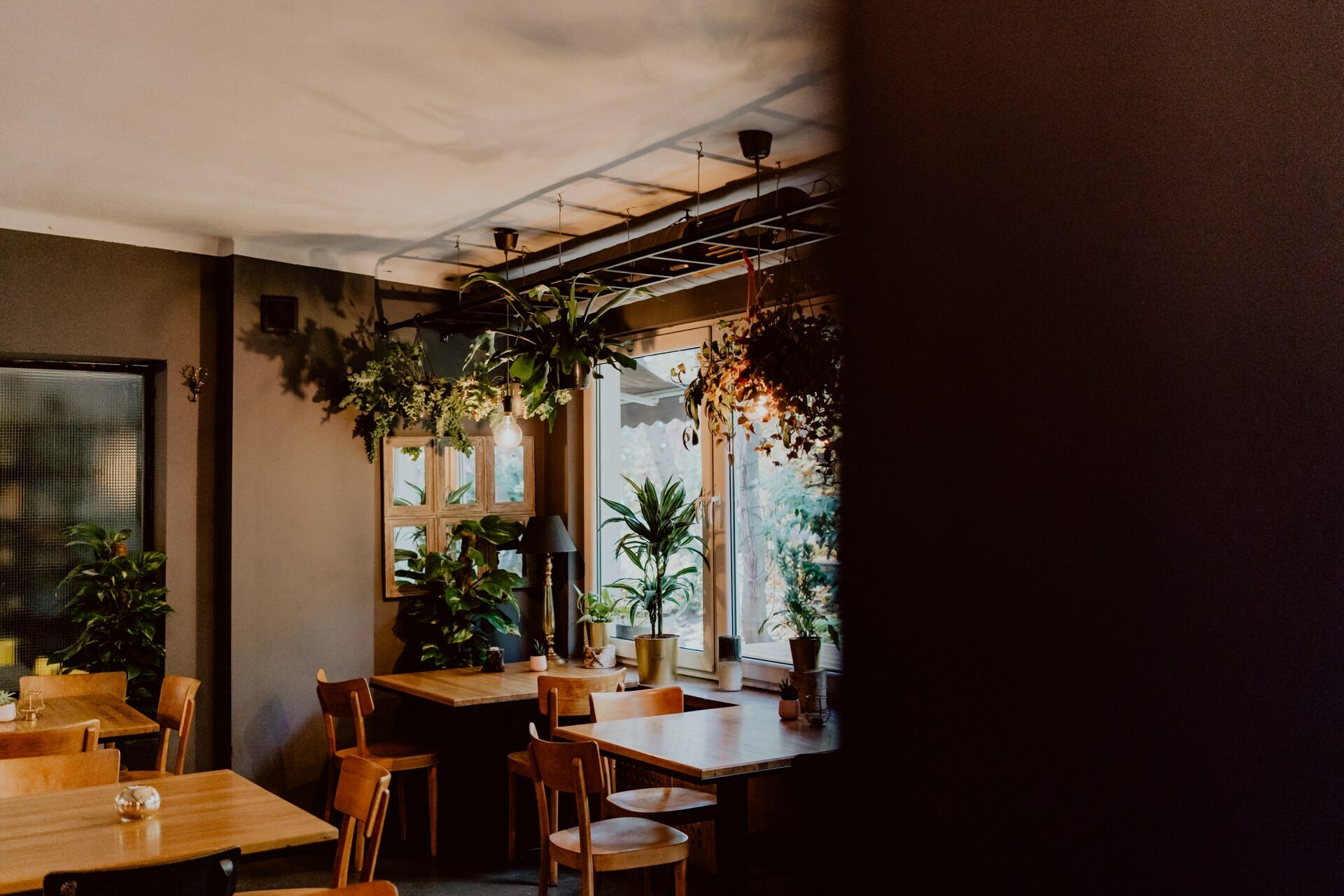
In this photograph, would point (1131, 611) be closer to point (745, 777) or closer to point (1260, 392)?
point (1260, 392)

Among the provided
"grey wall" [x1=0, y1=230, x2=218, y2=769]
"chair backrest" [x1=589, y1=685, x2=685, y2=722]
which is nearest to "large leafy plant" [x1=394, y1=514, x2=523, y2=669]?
"grey wall" [x1=0, y1=230, x2=218, y2=769]

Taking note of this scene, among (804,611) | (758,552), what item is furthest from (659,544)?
(804,611)

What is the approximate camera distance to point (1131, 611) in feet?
1.50

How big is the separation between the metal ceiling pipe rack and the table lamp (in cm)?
119

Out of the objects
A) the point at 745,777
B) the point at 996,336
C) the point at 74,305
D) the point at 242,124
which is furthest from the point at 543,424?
the point at 996,336

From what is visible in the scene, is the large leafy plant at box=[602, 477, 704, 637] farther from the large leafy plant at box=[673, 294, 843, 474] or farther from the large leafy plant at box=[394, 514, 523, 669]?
the large leafy plant at box=[673, 294, 843, 474]

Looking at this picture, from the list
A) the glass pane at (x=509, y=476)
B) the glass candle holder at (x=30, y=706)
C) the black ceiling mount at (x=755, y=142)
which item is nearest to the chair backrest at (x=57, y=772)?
the glass candle holder at (x=30, y=706)

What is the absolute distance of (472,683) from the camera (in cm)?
508

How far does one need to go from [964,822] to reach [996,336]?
0.72 ft

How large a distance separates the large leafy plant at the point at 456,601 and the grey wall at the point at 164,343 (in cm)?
107

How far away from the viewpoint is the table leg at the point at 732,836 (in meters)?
3.45

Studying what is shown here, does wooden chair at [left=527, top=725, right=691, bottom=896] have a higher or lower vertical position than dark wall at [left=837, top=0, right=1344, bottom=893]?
lower

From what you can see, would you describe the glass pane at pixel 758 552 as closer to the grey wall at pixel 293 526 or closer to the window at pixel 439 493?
the window at pixel 439 493

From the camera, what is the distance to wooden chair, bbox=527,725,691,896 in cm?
334
